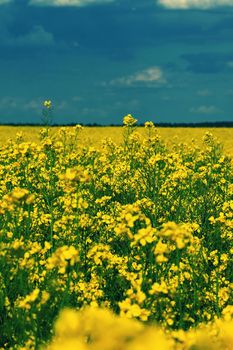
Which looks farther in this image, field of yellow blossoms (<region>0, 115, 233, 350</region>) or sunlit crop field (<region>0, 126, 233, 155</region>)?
sunlit crop field (<region>0, 126, 233, 155</region>)

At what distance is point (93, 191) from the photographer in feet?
32.9

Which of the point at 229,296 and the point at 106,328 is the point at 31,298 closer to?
the point at 106,328

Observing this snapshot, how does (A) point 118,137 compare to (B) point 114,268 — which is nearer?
(B) point 114,268

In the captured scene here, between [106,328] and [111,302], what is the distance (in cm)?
416

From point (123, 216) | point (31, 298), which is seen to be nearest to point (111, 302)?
point (123, 216)

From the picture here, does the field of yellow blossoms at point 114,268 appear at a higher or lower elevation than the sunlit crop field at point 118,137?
lower

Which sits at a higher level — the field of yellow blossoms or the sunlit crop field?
the sunlit crop field

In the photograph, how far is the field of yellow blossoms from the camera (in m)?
1.87

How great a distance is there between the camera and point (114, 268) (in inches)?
232

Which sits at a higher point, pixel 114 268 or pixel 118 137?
pixel 118 137

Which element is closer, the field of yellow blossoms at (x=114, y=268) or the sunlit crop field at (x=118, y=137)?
the field of yellow blossoms at (x=114, y=268)

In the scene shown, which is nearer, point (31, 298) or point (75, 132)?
point (31, 298)

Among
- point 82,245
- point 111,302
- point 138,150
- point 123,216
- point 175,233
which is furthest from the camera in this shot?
point 138,150

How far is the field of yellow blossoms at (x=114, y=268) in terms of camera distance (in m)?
1.87
